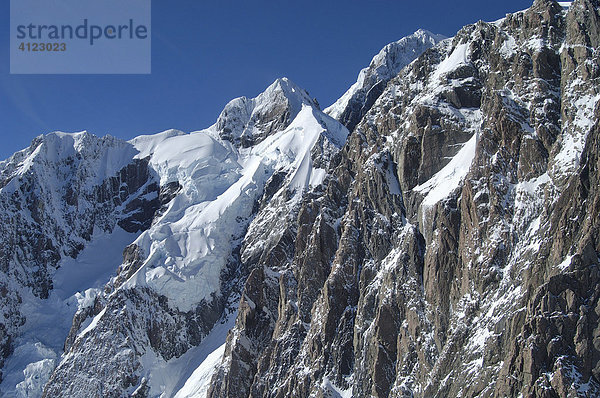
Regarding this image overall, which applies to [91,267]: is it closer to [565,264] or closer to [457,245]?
[457,245]

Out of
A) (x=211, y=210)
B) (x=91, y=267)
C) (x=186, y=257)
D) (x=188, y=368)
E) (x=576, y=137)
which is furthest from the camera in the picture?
(x=91, y=267)

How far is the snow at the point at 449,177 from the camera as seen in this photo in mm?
107688

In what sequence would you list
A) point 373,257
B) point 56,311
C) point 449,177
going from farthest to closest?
point 56,311 < point 373,257 < point 449,177

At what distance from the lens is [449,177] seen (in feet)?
364

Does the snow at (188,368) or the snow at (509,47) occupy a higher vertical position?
the snow at (509,47)

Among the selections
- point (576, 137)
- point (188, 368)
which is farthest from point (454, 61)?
point (188, 368)

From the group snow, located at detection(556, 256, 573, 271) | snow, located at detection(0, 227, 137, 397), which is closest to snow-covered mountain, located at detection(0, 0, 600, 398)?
snow, located at detection(556, 256, 573, 271)

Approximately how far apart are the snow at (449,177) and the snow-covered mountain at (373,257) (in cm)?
36

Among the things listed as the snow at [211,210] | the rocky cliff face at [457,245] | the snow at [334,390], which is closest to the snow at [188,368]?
the snow at [211,210]

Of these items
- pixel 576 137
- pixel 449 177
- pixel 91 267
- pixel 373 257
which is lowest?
pixel 373 257

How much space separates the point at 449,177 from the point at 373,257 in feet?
57.9

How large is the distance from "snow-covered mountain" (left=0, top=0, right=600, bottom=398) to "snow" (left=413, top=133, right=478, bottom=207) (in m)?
0.36

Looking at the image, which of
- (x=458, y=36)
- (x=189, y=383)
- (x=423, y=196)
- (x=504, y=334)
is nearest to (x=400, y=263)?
(x=423, y=196)

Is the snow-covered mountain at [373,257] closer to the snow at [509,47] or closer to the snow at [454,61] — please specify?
the snow at [509,47]
